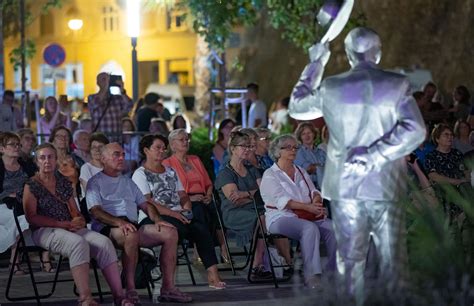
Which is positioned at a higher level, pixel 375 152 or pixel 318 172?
pixel 375 152

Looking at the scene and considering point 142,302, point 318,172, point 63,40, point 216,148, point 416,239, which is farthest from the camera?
point 63,40

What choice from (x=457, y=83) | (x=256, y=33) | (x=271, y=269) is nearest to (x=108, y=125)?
(x=271, y=269)

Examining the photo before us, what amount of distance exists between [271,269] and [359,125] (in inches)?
156

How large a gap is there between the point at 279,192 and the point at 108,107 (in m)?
7.91

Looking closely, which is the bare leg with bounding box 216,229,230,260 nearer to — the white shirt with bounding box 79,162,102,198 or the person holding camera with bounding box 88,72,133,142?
the white shirt with bounding box 79,162,102,198

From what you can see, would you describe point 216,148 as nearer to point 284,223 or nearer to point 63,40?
point 284,223

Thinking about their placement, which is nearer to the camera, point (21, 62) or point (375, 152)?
point (375, 152)

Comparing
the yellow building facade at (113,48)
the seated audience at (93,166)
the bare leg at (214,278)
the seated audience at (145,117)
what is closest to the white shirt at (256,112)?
the seated audience at (145,117)

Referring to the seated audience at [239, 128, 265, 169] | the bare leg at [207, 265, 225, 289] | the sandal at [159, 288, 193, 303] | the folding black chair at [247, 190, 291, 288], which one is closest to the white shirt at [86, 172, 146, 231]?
the sandal at [159, 288, 193, 303]

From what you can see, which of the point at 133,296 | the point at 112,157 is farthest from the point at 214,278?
the point at 112,157

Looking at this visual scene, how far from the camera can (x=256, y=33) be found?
46.6 m

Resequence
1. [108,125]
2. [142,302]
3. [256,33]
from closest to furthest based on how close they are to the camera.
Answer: [142,302]
[108,125]
[256,33]

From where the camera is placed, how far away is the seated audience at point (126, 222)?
38.0ft

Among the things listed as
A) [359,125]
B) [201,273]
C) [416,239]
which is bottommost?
[201,273]
